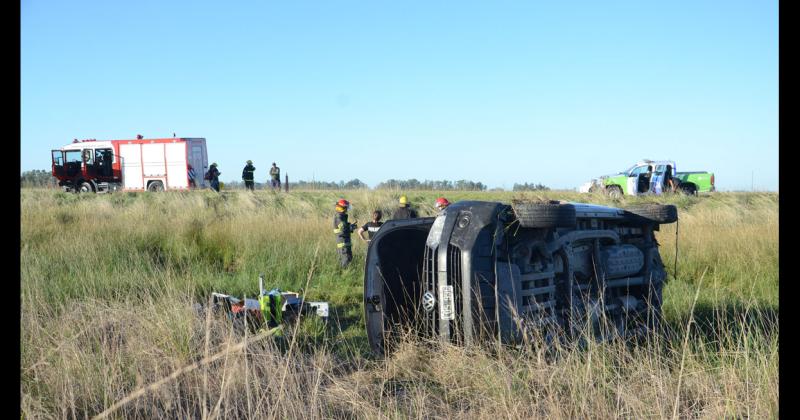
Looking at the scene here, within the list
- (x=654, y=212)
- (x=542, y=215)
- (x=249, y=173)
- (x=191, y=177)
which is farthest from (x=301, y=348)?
(x=191, y=177)

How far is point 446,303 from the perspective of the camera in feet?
15.2

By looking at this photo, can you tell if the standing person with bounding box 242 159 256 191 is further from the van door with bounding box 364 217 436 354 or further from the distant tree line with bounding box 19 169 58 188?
the van door with bounding box 364 217 436 354

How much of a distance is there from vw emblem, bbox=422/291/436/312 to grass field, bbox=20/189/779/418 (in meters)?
0.35

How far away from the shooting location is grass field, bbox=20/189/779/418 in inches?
142

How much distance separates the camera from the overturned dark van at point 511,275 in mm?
4496

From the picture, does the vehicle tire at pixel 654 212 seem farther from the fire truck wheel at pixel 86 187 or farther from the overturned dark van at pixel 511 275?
the fire truck wheel at pixel 86 187

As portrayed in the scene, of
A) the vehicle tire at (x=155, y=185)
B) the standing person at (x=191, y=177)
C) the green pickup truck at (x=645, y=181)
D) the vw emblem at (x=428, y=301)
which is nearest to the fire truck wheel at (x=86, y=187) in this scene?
the vehicle tire at (x=155, y=185)

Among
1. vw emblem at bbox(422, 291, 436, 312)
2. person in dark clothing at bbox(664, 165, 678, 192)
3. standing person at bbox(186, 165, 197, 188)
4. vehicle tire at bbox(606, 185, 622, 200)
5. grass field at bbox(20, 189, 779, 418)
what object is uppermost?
standing person at bbox(186, 165, 197, 188)

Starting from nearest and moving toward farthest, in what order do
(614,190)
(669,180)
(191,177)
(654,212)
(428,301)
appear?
(428,301) → (654,212) → (669,180) → (614,190) → (191,177)

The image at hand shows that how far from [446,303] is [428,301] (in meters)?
0.24

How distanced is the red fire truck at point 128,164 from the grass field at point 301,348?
53.6 feet

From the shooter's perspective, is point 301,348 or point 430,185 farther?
point 430,185

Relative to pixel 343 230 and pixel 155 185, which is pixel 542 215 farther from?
pixel 155 185

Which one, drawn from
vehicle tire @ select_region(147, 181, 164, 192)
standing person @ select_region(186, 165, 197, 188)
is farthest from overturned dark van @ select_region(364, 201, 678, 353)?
vehicle tire @ select_region(147, 181, 164, 192)
